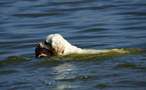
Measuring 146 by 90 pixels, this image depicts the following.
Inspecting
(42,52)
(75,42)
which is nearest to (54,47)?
(42,52)

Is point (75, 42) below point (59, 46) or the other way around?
below

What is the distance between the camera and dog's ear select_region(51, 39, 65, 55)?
802cm

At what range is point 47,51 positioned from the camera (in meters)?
8.33

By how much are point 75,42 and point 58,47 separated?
311 cm

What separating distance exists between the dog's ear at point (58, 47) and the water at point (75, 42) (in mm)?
165

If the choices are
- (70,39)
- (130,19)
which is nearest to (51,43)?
(70,39)

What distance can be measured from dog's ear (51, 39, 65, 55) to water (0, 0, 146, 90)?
16 centimetres

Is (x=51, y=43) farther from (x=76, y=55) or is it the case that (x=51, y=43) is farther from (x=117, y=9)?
(x=117, y=9)

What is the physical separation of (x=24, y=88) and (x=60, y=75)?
970 millimetres

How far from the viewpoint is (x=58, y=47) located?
322 inches

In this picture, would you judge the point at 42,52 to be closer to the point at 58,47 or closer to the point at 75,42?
the point at 58,47

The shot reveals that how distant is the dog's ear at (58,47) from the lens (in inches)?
316

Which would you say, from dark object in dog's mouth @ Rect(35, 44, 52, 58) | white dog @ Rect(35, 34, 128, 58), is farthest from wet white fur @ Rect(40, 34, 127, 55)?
dark object in dog's mouth @ Rect(35, 44, 52, 58)

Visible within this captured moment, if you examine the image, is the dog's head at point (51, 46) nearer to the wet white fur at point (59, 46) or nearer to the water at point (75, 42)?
the wet white fur at point (59, 46)
